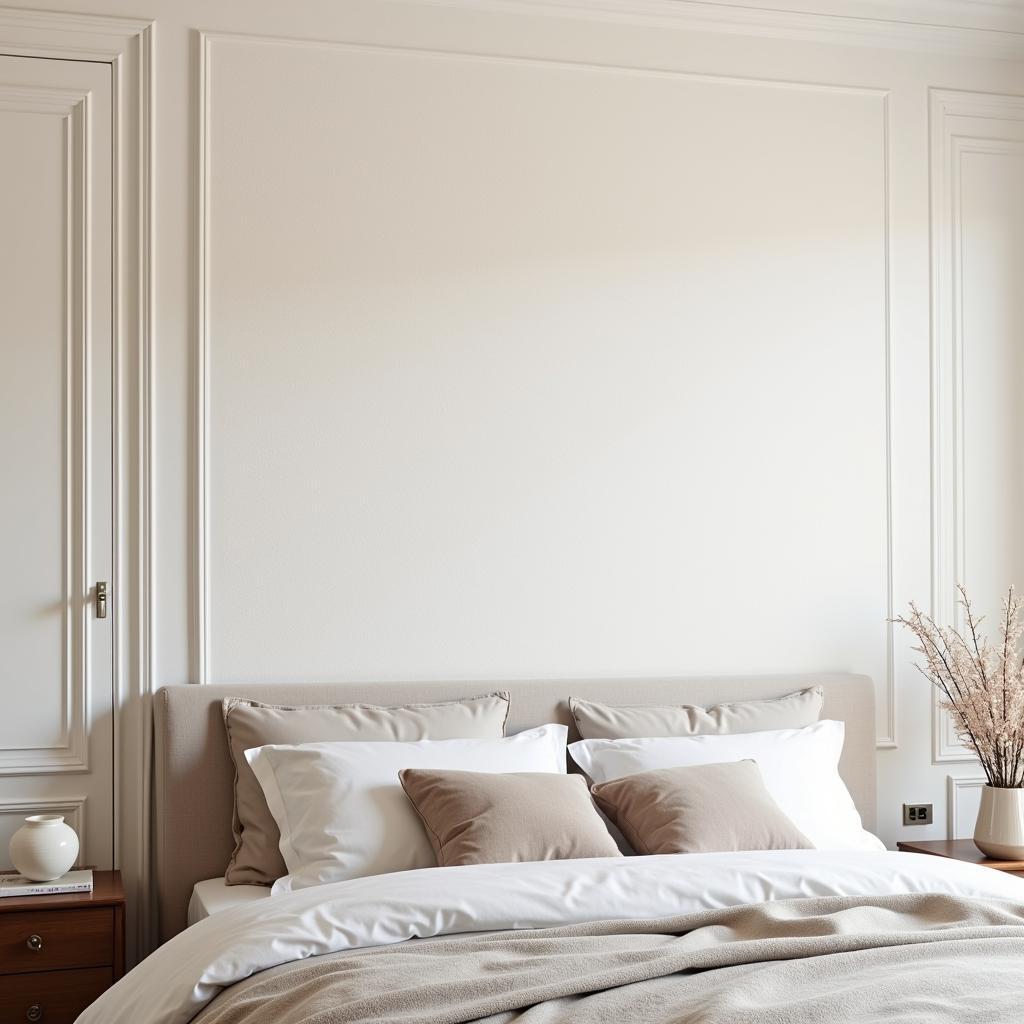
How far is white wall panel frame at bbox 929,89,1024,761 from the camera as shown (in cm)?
398

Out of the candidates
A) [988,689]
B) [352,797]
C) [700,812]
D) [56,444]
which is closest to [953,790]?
[988,689]

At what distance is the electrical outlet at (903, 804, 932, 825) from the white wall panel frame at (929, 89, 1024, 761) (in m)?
0.16

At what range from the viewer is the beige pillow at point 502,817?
2.81m

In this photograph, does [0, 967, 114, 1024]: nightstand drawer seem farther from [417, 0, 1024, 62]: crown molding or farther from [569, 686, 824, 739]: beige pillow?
[417, 0, 1024, 62]: crown molding

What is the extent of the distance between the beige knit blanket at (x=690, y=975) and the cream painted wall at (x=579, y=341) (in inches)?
56.9

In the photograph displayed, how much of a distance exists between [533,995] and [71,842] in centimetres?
166

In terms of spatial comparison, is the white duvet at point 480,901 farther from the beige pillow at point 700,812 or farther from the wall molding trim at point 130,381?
the wall molding trim at point 130,381

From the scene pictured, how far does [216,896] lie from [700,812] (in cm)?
123

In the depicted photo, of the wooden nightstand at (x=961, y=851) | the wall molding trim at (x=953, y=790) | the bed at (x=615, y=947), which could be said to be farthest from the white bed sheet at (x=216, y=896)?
the wall molding trim at (x=953, y=790)

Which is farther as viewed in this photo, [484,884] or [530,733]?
[530,733]

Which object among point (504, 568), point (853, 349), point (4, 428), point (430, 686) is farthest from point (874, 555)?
point (4, 428)

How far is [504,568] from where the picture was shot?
3.65 m

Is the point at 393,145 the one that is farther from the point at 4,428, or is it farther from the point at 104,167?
the point at 4,428

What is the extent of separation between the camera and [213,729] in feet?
10.9
